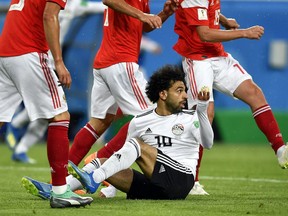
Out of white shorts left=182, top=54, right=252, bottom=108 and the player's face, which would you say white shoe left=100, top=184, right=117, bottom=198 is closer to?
the player's face

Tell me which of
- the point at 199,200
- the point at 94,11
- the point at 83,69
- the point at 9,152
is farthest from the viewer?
the point at 83,69

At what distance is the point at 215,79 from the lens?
1020 centimetres

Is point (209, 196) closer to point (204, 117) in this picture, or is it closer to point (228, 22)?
point (204, 117)

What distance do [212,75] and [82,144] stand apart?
61.3 inches

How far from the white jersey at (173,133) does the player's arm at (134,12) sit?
33.3 inches

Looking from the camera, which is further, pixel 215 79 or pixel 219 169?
pixel 219 169

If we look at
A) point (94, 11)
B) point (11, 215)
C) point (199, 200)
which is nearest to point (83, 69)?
point (94, 11)

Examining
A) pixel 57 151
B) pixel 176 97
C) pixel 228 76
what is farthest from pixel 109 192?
pixel 228 76

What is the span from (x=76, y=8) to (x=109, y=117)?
806cm

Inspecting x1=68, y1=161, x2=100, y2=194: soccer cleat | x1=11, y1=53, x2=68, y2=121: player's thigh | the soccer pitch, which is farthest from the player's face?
x1=11, y1=53, x2=68, y2=121: player's thigh

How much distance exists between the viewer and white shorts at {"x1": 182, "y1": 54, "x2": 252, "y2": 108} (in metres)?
9.95

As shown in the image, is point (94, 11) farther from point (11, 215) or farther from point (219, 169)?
point (11, 215)

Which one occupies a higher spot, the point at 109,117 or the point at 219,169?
the point at 109,117

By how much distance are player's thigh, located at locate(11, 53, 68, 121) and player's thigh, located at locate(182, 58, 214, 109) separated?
2.22m
